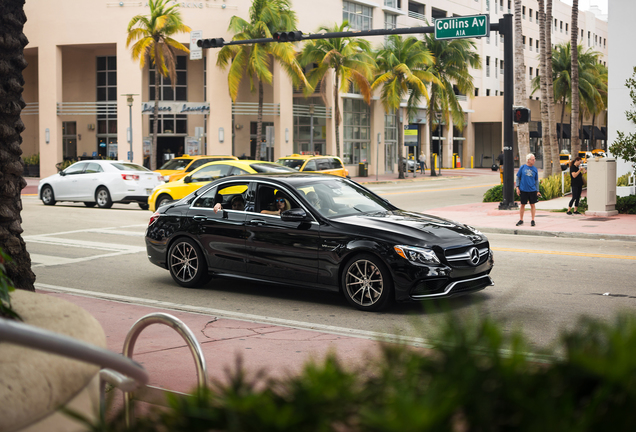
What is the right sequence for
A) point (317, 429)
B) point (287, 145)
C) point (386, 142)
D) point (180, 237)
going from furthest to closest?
point (386, 142) < point (287, 145) < point (180, 237) < point (317, 429)

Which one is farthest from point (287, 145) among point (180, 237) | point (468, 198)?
point (180, 237)

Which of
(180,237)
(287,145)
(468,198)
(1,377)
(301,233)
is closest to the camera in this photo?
(1,377)

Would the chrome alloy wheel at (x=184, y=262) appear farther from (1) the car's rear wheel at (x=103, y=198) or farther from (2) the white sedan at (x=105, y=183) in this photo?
(1) the car's rear wheel at (x=103, y=198)

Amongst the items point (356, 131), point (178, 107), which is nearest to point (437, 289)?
point (178, 107)

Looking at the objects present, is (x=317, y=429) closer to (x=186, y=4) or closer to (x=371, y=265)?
(x=371, y=265)

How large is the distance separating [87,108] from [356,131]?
812 inches

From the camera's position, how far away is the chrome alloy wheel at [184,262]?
10062 millimetres

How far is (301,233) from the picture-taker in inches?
349

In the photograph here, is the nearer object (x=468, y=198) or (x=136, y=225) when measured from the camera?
(x=136, y=225)

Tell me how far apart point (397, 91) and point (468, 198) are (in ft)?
67.2

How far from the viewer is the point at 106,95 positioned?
51031mm

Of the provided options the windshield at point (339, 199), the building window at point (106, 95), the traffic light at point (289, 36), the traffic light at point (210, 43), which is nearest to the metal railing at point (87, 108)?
the building window at point (106, 95)

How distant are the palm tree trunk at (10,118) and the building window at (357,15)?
49.9 metres

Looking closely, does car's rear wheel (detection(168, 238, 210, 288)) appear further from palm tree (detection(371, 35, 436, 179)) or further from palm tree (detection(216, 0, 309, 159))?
palm tree (detection(371, 35, 436, 179))
